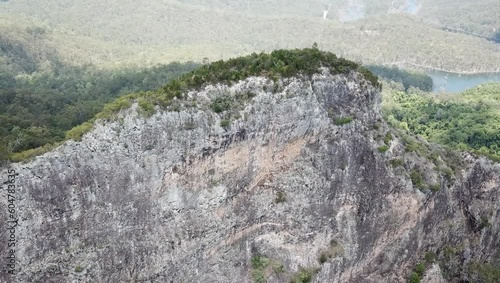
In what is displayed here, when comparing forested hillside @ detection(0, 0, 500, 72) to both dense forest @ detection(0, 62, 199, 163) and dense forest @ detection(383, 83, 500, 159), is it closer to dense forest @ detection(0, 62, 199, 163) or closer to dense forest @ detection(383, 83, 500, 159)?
dense forest @ detection(0, 62, 199, 163)

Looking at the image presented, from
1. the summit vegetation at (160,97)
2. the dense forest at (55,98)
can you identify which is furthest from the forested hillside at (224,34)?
the summit vegetation at (160,97)

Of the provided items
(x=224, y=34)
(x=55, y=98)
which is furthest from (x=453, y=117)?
(x=224, y=34)

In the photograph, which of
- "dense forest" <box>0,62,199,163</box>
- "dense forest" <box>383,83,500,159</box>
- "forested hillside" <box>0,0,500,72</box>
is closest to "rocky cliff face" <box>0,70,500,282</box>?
"dense forest" <box>0,62,199,163</box>

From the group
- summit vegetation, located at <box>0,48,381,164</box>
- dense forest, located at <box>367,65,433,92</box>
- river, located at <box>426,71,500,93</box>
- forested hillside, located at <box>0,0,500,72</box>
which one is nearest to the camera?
summit vegetation, located at <box>0,48,381,164</box>

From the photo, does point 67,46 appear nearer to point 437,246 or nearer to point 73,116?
point 73,116

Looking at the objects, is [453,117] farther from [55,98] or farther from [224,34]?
[224,34]

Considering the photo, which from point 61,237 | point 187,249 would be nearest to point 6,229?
point 61,237
